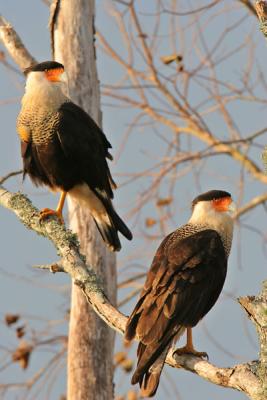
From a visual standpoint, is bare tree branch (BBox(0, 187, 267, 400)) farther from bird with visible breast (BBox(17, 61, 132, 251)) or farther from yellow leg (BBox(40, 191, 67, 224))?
bird with visible breast (BBox(17, 61, 132, 251))

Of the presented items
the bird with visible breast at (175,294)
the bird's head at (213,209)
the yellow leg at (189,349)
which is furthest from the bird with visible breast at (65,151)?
the yellow leg at (189,349)

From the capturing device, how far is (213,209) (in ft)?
16.6

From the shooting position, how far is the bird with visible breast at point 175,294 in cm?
406

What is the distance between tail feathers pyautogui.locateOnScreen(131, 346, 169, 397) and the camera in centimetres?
398

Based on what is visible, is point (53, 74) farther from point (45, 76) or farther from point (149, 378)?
point (149, 378)

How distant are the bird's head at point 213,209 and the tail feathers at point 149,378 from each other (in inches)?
44.6

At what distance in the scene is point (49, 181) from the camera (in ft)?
18.7

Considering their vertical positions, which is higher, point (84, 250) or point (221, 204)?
point (221, 204)

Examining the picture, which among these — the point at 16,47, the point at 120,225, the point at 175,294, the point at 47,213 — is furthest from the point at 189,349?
the point at 16,47

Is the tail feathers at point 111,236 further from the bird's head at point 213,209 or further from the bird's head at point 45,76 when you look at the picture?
the bird's head at point 45,76

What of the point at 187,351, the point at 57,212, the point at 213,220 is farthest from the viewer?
the point at 57,212

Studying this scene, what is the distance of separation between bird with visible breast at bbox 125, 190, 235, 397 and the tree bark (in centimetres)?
163

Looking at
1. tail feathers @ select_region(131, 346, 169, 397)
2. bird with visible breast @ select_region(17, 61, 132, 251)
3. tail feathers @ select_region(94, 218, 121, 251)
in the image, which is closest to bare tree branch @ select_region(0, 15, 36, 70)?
bird with visible breast @ select_region(17, 61, 132, 251)

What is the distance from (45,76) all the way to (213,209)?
149cm
